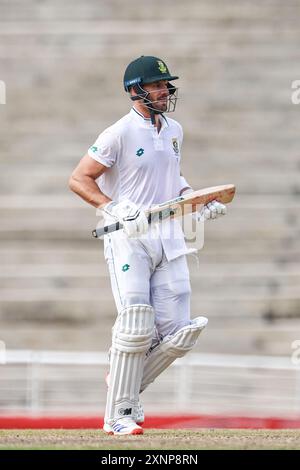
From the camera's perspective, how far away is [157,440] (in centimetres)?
458

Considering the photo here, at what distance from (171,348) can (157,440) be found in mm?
611

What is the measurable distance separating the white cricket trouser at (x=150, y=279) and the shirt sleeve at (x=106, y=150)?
32 cm

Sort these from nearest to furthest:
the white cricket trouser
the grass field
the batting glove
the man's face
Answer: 1. the grass field
2. the batting glove
3. the white cricket trouser
4. the man's face

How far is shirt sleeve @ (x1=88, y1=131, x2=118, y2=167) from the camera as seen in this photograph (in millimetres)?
4988

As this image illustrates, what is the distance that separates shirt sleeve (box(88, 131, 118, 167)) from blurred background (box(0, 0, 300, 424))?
332 cm

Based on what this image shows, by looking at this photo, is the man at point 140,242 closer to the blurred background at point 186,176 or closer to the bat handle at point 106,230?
the bat handle at point 106,230

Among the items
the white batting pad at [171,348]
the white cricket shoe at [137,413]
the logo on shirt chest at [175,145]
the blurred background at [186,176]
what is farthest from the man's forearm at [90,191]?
the blurred background at [186,176]

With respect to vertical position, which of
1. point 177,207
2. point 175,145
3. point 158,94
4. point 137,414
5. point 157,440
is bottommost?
point 157,440

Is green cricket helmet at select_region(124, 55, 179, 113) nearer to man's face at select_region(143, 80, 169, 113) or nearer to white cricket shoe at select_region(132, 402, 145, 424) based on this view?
man's face at select_region(143, 80, 169, 113)

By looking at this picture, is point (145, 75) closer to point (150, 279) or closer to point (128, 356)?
point (150, 279)

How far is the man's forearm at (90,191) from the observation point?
4988 millimetres

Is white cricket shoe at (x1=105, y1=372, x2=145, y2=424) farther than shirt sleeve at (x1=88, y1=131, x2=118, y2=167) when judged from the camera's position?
Yes

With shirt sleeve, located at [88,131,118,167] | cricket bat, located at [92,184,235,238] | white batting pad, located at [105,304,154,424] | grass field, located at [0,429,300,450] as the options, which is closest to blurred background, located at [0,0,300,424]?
grass field, located at [0,429,300,450]

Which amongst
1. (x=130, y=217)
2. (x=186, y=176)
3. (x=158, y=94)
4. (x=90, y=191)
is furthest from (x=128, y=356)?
(x=186, y=176)
